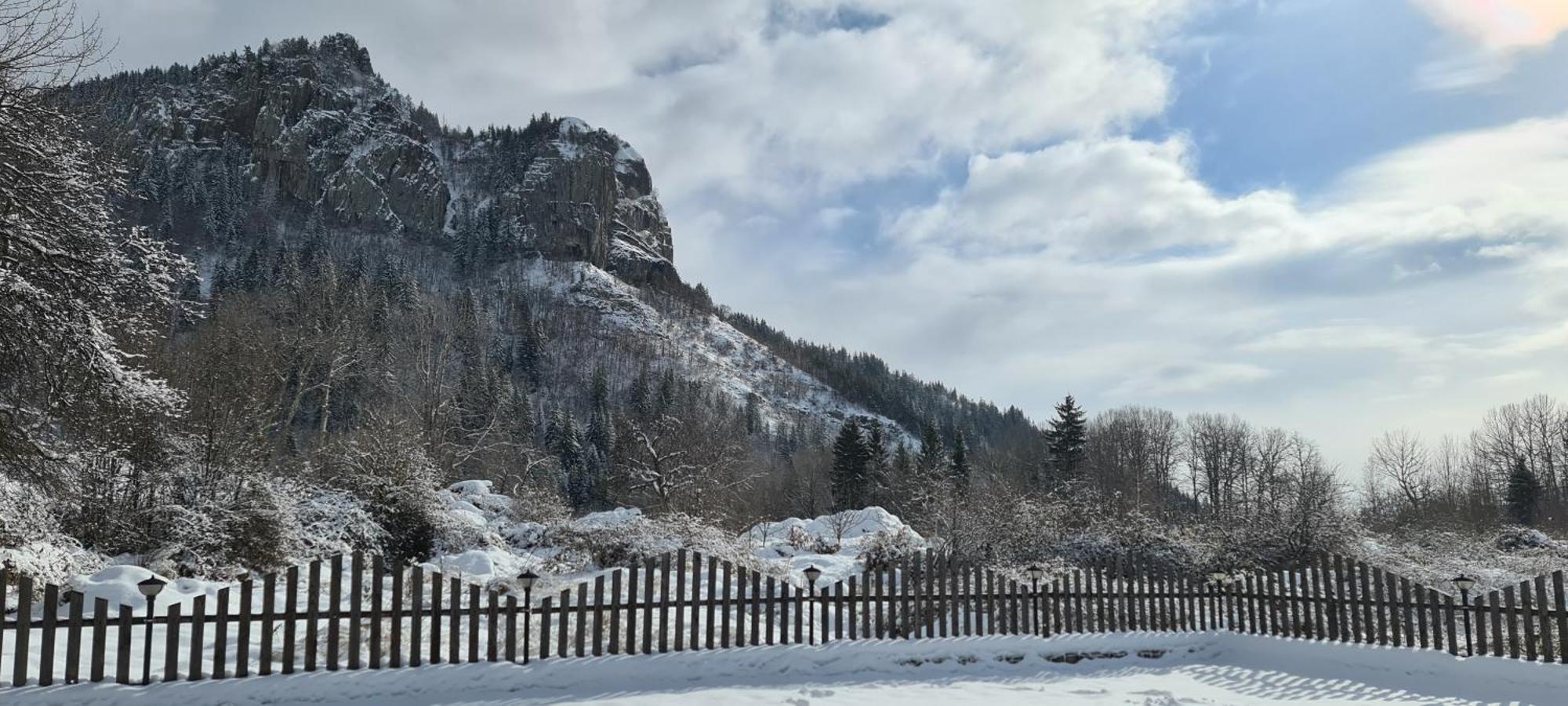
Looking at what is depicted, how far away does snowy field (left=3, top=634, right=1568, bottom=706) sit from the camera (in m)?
7.01

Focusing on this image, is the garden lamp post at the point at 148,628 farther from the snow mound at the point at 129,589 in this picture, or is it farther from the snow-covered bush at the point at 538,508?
the snow-covered bush at the point at 538,508

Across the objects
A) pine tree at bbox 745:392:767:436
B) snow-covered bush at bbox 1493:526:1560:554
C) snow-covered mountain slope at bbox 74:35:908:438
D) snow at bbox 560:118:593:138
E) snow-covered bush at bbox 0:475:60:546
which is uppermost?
snow at bbox 560:118:593:138

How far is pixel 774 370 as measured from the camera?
148 m

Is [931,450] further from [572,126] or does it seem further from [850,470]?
[572,126]

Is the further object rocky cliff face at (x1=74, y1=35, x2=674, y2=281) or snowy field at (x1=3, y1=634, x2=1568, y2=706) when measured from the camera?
rocky cliff face at (x1=74, y1=35, x2=674, y2=281)

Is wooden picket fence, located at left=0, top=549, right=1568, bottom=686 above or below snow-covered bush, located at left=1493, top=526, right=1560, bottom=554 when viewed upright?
above

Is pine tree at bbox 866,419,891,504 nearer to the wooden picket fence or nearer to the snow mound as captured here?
the wooden picket fence

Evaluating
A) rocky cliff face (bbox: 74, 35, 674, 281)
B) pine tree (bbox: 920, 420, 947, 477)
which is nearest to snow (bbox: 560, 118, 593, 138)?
rocky cliff face (bbox: 74, 35, 674, 281)

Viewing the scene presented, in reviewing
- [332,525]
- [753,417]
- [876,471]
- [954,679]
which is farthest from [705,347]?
[954,679]

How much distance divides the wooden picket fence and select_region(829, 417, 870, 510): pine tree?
1713 inches

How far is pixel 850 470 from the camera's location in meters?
56.6

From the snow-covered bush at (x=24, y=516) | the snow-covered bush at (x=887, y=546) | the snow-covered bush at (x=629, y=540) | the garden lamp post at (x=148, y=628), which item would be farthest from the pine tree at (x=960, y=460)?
the garden lamp post at (x=148, y=628)

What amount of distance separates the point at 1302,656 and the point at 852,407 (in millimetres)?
131086

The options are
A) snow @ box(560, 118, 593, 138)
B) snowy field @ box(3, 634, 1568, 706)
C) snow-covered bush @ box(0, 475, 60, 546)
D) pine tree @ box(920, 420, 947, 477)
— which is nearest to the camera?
snowy field @ box(3, 634, 1568, 706)
